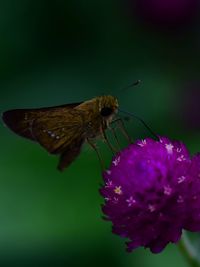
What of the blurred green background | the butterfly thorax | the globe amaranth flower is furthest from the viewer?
the blurred green background

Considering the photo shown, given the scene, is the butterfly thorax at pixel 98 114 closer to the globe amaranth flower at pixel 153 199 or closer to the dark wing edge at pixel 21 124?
the dark wing edge at pixel 21 124

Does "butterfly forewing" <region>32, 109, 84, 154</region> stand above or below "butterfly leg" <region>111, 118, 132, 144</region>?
above

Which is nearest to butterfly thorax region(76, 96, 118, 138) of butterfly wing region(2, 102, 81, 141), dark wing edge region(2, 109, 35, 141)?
butterfly wing region(2, 102, 81, 141)

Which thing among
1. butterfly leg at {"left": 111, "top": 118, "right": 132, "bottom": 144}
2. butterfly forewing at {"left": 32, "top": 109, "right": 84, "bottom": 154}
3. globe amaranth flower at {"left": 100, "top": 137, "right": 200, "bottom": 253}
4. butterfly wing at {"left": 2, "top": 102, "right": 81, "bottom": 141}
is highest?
butterfly wing at {"left": 2, "top": 102, "right": 81, "bottom": 141}

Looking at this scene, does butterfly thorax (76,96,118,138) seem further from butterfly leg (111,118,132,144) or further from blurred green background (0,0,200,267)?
blurred green background (0,0,200,267)

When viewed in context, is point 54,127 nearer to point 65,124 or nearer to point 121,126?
point 65,124

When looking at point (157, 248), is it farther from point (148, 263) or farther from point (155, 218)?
point (148, 263)
